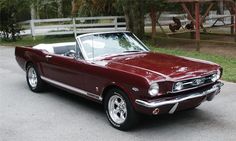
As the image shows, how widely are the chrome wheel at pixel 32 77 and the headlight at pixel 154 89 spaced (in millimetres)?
3829

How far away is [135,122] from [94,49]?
1766 mm

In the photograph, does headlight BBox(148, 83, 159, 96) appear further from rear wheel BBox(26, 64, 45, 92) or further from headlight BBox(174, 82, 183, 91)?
rear wheel BBox(26, 64, 45, 92)

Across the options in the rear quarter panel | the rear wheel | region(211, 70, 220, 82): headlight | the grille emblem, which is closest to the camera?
the grille emblem

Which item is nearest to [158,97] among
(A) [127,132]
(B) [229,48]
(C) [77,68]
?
(A) [127,132]

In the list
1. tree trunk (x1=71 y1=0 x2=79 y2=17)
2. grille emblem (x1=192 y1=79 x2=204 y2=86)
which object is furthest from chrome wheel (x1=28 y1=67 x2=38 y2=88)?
tree trunk (x1=71 y1=0 x2=79 y2=17)

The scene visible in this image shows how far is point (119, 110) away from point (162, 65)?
0.97 m

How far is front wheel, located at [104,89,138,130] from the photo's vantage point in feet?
18.7

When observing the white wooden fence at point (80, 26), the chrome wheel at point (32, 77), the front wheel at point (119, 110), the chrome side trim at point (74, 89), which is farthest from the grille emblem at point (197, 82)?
the white wooden fence at point (80, 26)

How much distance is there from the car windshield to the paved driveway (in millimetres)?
1024

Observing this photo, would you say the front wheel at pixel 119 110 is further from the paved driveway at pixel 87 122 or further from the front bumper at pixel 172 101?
the front bumper at pixel 172 101

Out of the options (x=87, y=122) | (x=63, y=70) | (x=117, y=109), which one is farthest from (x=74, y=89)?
(x=117, y=109)

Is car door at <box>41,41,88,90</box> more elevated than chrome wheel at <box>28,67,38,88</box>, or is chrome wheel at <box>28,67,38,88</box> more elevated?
car door at <box>41,41,88,90</box>

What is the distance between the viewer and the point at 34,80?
868 cm

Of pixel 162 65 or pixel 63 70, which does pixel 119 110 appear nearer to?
pixel 162 65
